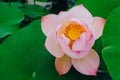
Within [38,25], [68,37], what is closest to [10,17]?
[38,25]

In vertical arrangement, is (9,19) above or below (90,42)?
below

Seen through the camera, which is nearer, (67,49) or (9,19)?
(67,49)

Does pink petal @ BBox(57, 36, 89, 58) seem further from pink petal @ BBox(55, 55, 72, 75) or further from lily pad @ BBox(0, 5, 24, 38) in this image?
lily pad @ BBox(0, 5, 24, 38)

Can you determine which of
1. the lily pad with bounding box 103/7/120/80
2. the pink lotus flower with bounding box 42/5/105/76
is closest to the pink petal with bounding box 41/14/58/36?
the pink lotus flower with bounding box 42/5/105/76

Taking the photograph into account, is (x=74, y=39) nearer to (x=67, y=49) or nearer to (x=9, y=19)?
(x=67, y=49)

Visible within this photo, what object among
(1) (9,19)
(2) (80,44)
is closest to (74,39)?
(2) (80,44)

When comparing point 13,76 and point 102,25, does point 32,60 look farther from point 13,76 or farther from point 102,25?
point 102,25
